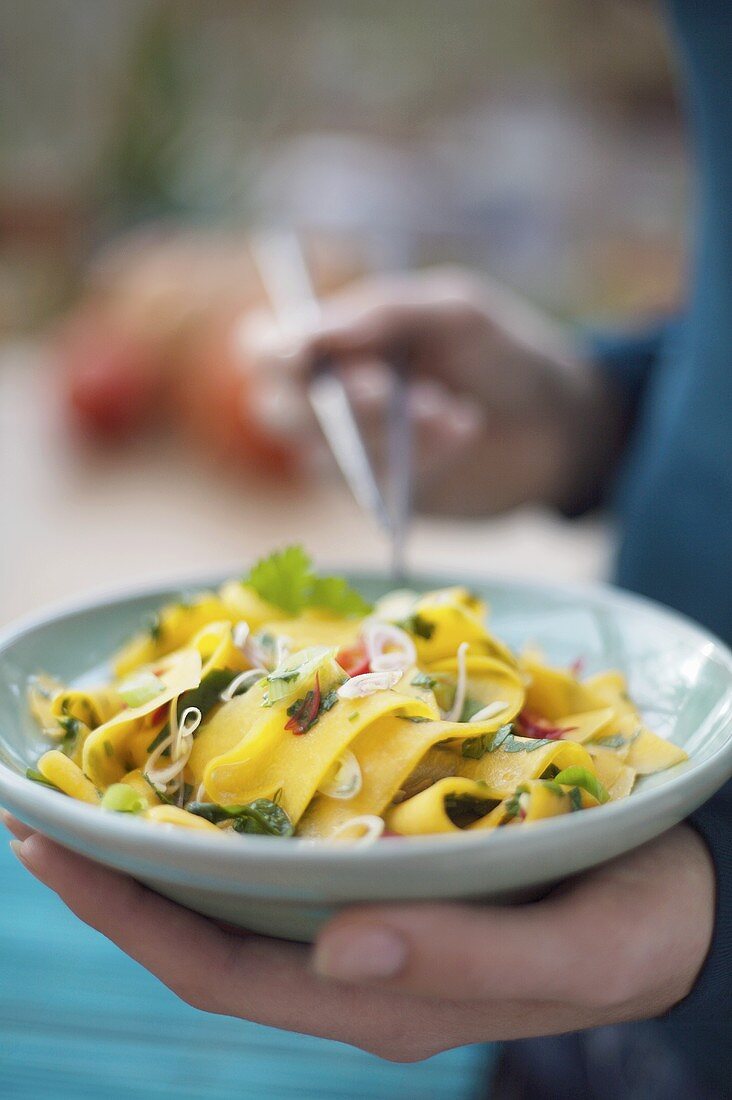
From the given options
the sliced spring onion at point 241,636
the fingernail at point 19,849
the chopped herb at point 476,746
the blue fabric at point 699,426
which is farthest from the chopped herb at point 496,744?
the blue fabric at point 699,426

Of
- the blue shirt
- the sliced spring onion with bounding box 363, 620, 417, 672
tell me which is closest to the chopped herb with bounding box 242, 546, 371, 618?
the sliced spring onion with bounding box 363, 620, 417, 672

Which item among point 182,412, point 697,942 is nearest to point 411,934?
point 697,942

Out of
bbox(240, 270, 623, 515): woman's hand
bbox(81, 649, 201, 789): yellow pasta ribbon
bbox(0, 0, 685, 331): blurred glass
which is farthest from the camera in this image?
bbox(0, 0, 685, 331): blurred glass

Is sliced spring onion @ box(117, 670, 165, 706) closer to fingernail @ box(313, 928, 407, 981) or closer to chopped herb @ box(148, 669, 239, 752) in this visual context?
chopped herb @ box(148, 669, 239, 752)

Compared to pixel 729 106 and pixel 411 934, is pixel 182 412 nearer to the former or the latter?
pixel 729 106

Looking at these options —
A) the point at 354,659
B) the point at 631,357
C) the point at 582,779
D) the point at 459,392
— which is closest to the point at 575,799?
the point at 582,779

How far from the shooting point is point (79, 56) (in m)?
4.52

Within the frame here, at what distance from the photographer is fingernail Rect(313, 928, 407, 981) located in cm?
57

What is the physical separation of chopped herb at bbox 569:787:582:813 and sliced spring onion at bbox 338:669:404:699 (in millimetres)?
150

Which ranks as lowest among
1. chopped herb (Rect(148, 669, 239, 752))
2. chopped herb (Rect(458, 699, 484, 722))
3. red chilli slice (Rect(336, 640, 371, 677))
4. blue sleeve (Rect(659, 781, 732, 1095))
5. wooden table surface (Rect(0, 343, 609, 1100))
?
wooden table surface (Rect(0, 343, 609, 1100))

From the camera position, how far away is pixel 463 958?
0.59 meters

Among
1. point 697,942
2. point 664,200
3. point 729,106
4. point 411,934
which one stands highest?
point 729,106

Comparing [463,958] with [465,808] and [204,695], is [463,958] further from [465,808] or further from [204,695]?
[204,695]

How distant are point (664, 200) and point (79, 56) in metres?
2.66
